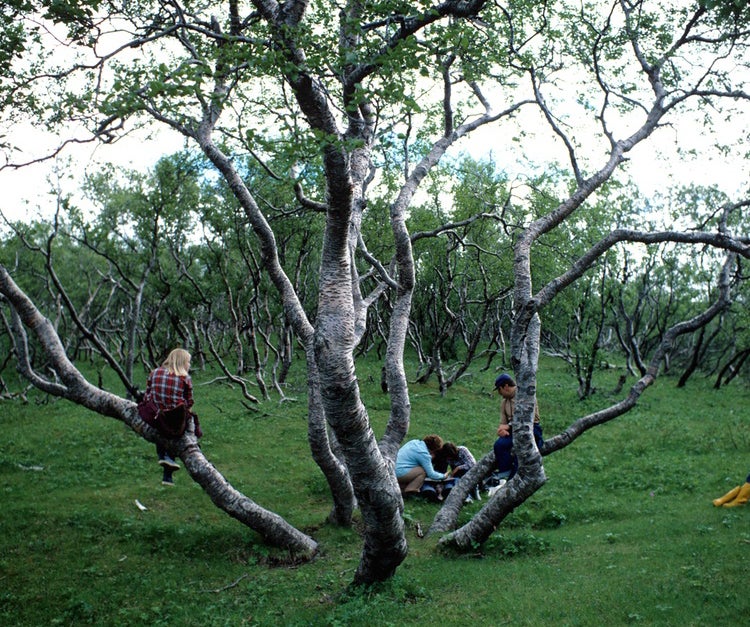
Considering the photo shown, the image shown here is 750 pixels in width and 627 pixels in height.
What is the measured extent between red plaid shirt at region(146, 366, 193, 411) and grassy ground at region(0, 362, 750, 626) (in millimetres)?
2436

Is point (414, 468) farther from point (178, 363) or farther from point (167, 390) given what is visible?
point (167, 390)

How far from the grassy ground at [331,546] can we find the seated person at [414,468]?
40 cm

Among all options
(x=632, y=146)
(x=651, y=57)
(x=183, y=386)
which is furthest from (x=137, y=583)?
(x=651, y=57)

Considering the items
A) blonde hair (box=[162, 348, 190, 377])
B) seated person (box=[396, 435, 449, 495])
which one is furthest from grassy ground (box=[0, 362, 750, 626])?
blonde hair (box=[162, 348, 190, 377])

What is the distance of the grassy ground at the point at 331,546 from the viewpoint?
291 inches

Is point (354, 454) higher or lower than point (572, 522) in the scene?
higher

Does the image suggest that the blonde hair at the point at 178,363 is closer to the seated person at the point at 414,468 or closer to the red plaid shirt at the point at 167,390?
the red plaid shirt at the point at 167,390

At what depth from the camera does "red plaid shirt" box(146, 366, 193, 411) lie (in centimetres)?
845

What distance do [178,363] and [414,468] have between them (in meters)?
5.64

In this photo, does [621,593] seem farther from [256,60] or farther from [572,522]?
[256,60]

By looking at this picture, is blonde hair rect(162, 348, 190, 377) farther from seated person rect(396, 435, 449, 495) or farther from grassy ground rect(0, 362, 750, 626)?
seated person rect(396, 435, 449, 495)

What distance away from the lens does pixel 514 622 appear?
22.4ft

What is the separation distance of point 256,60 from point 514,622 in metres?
6.19

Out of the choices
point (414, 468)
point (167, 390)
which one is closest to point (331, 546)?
point (414, 468)
